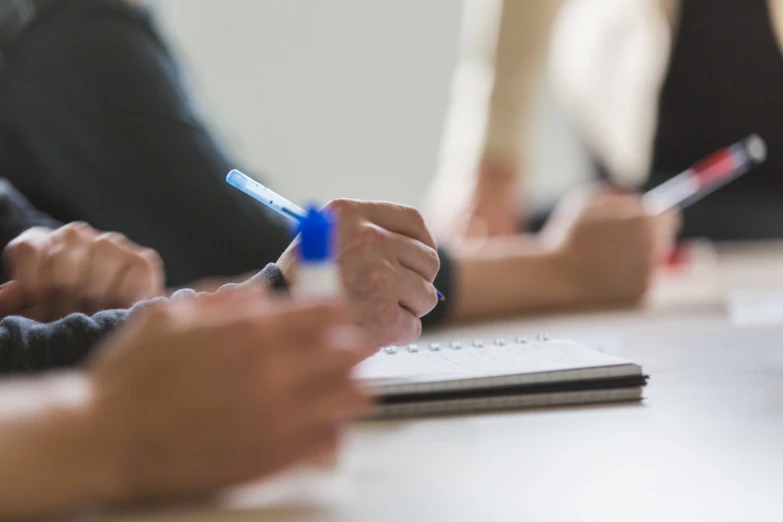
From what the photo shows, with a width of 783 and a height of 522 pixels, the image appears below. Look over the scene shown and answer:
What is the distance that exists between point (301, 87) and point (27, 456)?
5.76 feet

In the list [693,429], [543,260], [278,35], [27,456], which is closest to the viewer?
[27,456]

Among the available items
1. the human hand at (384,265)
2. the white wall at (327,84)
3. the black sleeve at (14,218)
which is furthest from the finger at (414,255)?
the white wall at (327,84)

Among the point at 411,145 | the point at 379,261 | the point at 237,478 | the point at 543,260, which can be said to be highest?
the point at 411,145

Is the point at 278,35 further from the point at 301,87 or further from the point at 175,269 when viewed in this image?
the point at 175,269

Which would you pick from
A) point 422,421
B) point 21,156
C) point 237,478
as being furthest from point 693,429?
point 21,156

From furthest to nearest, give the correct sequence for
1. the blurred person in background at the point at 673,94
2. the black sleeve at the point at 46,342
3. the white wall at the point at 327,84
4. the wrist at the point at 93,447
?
the white wall at the point at 327,84 < the blurred person in background at the point at 673,94 < the black sleeve at the point at 46,342 < the wrist at the point at 93,447

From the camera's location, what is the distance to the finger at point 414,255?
1.56 feet

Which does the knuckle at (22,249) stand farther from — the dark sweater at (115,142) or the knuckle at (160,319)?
the knuckle at (160,319)

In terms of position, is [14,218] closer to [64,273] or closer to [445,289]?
[64,273]

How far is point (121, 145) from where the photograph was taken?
834 mm

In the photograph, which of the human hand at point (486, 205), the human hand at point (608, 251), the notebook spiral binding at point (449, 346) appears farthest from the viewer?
the human hand at point (486, 205)

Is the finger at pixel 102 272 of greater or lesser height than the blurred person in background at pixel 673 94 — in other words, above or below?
below

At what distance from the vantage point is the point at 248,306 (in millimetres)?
302

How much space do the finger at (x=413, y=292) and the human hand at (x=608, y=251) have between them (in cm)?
59
